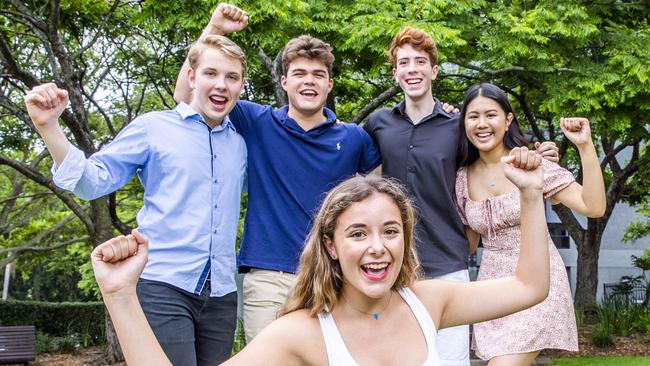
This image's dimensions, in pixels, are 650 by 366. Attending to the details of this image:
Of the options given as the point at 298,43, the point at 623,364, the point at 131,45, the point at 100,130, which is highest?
the point at 131,45

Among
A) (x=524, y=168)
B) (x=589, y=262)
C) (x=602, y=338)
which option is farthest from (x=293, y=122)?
(x=589, y=262)

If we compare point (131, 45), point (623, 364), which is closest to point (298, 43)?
point (623, 364)

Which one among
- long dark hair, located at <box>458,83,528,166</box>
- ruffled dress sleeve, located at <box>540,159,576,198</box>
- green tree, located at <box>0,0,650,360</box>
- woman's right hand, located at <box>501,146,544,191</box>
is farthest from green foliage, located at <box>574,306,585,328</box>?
woman's right hand, located at <box>501,146,544,191</box>

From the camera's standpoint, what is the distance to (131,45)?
14.6 metres

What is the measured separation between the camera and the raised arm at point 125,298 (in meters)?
2.21

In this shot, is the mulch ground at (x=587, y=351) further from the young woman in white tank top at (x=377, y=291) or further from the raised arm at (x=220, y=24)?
the young woman in white tank top at (x=377, y=291)

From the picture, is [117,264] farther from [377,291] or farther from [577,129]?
[577,129]

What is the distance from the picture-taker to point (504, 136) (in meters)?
4.20

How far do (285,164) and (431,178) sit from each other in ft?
2.73

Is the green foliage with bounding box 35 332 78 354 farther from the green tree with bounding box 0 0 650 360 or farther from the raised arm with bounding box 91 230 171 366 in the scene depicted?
the raised arm with bounding box 91 230 171 366

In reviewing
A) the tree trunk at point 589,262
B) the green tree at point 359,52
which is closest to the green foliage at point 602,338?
the green tree at point 359,52

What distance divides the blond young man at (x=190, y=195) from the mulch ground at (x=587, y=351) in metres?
9.85

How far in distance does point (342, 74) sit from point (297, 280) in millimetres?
9302

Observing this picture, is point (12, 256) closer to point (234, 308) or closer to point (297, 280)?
point (234, 308)
